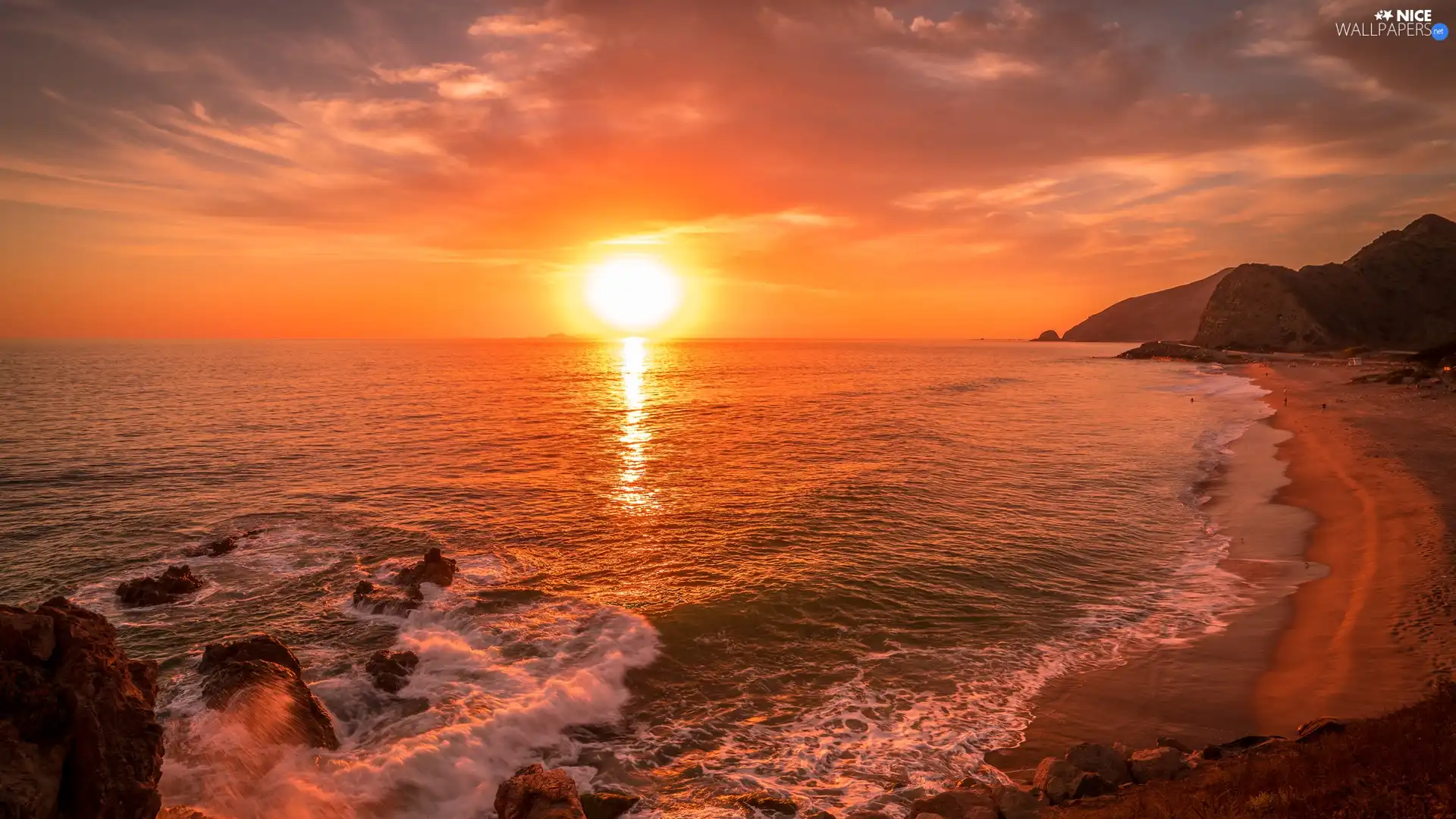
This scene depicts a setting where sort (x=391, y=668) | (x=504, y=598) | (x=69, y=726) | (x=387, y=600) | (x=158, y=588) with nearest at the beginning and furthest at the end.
A: (x=69, y=726) → (x=391, y=668) → (x=387, y=600) → (x=158, y=588) → (x=504, y=598)

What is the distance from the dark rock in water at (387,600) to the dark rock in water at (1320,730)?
82.8ft

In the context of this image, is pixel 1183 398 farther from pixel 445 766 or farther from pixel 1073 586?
pixel 445 766

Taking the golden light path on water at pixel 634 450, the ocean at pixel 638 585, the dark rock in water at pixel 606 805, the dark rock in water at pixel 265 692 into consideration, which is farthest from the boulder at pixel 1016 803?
the golden light path on water at pixel 634 450

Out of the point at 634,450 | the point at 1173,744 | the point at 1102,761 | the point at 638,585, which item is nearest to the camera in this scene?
the point at 1102,761

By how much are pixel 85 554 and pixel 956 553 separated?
126ft

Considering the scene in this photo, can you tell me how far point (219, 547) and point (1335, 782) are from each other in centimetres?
3729

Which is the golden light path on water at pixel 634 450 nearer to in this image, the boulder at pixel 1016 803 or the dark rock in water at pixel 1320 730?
the boulder at pixel 1016 803

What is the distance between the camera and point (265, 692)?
16.0 m

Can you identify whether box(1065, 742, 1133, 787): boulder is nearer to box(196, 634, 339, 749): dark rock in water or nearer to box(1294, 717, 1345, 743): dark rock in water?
box(1294, 717, 1345, 743): dark rock in water

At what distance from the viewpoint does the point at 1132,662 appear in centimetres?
1895

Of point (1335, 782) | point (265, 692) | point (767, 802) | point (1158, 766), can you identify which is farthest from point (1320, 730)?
point (265, 692)

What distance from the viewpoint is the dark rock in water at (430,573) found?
81.6 feet

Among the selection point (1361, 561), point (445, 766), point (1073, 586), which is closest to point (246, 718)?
point (445, 766)

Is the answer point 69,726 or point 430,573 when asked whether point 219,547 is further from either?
point 69,726
